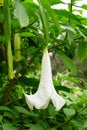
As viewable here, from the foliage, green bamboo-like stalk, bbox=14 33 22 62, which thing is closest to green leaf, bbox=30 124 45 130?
the foliage

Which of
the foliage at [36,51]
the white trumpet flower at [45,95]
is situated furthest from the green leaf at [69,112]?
the white trumpet flower at [45,95]

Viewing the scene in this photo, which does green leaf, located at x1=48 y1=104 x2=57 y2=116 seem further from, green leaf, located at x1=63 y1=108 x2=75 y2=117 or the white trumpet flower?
the white trumpet flower

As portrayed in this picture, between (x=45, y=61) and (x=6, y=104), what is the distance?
9.2 inches

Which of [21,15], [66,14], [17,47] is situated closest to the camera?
[21,15]

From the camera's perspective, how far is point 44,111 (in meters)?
0.92

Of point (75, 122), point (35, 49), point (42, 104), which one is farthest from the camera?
point (35, 49)

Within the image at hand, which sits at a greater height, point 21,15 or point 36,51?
point 21,15

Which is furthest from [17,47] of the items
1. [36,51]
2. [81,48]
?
[81,48]

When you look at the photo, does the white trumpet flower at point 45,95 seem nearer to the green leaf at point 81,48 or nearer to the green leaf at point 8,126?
the green leaf at point 8,126

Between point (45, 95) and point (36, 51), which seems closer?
point (45, 95)

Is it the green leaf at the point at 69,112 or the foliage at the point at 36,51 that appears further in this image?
the green leaf at the point at 69,112

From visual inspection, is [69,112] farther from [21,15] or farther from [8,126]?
[21,15]

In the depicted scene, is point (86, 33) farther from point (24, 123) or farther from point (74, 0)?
point (24, 123)

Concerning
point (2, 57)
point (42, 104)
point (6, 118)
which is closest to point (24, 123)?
point (6, 118)
